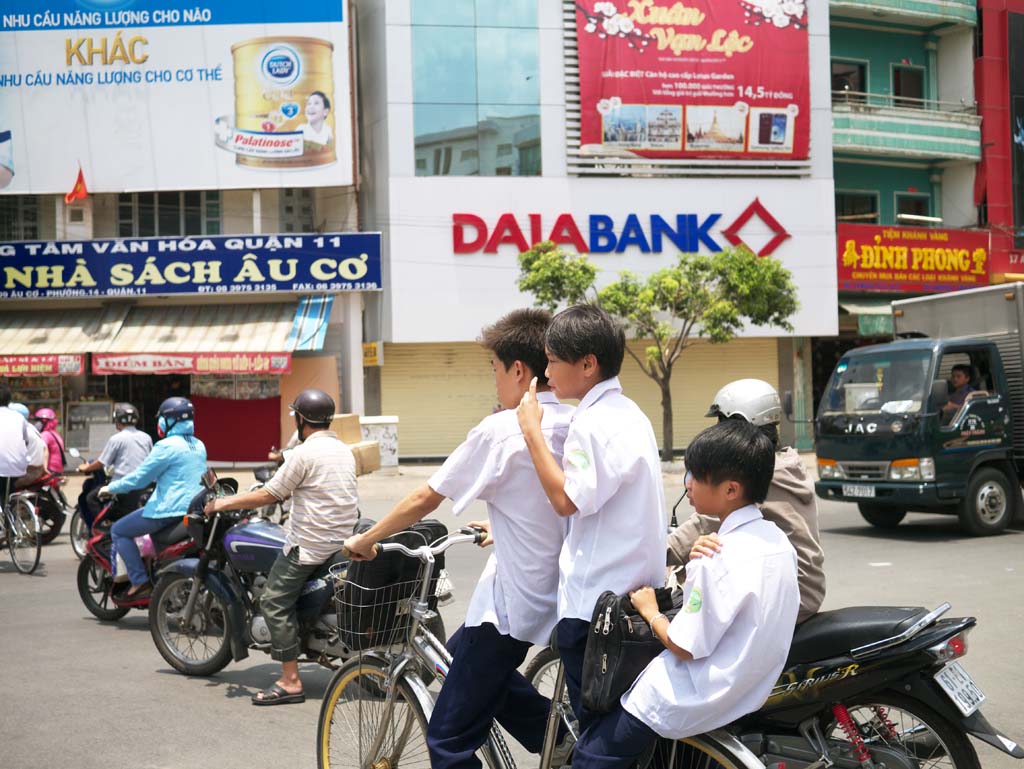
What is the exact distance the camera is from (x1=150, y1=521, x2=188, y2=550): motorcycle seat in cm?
718

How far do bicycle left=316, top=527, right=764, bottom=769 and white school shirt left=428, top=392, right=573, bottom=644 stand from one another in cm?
32

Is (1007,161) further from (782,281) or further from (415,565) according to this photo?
(415,565)

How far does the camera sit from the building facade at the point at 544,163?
24.0 m

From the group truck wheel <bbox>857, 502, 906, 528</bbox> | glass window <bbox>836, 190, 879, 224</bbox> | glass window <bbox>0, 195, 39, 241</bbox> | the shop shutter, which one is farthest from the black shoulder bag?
glass window <bbox>836, 190, 879, 224</bbox>

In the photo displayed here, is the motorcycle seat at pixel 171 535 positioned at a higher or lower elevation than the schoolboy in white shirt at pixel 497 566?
lower

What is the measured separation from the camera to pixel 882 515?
12469 millimetres

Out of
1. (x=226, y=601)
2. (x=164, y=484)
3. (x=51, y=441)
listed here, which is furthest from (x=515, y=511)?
(x=51, y=441)

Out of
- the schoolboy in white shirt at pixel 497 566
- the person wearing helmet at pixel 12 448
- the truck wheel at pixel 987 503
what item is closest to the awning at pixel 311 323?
the person wearing helmet at pixel 12 448

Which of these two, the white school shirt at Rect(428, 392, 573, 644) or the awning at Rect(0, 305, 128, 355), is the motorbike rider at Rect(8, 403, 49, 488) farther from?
the awning at Rect(0, 305, 128, 355)

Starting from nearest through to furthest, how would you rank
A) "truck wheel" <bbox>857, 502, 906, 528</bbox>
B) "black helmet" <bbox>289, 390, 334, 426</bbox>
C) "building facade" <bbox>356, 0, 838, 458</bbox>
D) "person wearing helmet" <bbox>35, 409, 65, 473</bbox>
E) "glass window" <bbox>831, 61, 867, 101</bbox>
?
1. "black helmet" <bbox>289, 390, 334, 426</bbox>
2. "person wearing helmet" <bbox>35, 409, 65, 473</bbox>
3. "truck wheel" <bbox>857, 502, 906, 528</bbox>
4. "building facade" <bbox>356, 0, 838, 458</bbox>
5. "glass window" <bbox>831, 61, 867, 101</bbox>

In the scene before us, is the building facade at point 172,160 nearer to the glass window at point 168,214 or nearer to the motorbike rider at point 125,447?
the glass window at point 168,214

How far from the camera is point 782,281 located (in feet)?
71.3

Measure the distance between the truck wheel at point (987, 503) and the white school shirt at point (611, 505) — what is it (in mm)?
9558

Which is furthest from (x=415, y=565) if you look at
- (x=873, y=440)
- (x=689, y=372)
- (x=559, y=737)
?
(x=689, y=372)
